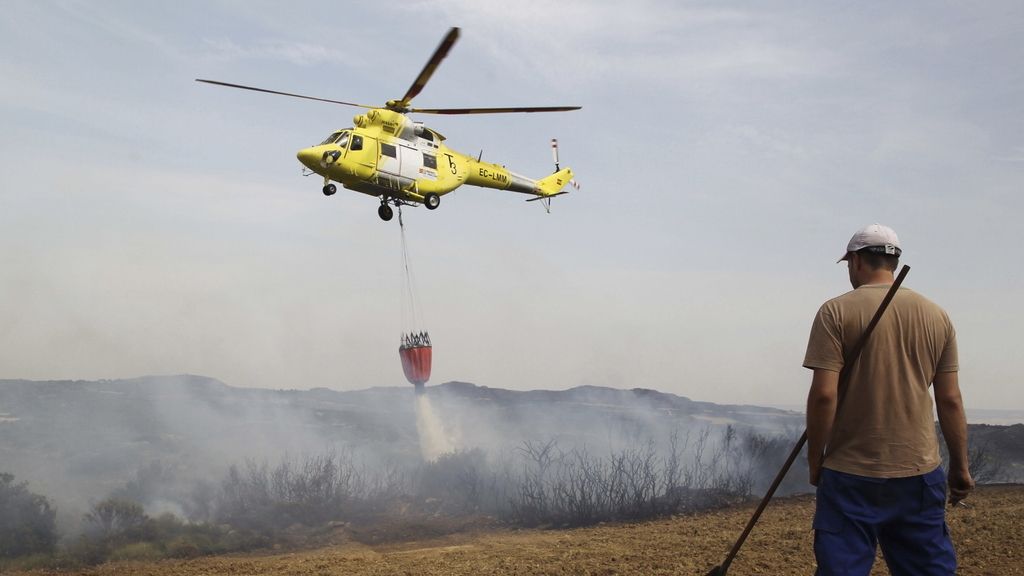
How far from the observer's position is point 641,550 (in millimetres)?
9844

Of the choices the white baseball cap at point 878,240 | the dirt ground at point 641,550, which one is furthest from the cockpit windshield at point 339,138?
the white baseball cap at point 878,240

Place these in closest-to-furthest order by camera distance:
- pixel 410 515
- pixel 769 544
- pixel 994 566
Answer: pixel 994 566 < pixel 769 544 < pixel 410 515

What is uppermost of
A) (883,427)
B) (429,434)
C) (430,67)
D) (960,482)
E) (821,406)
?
(430,67)

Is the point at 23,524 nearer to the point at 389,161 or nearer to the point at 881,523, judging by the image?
the point at 389,161

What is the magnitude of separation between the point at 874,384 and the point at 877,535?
720 mm

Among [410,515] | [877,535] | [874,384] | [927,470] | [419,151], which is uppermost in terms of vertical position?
[419,151]

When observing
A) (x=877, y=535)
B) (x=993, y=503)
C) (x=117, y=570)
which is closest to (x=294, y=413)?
(x=117, y=570)

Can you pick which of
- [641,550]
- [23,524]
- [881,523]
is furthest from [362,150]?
[881,523]

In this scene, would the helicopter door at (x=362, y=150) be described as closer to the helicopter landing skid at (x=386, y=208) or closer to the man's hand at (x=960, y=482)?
the helicopter landing skid at (x=386, y=208)

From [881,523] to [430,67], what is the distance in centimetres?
1290

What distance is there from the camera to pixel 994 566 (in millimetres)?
7938

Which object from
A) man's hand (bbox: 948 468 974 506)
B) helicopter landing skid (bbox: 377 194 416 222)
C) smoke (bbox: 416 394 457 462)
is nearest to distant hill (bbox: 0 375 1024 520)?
smoke (bbox: 416 394 457 462)

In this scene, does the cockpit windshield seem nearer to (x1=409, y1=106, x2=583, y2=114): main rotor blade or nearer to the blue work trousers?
(x1=409, y1=106, x2=583, y2=114): main rotor blade

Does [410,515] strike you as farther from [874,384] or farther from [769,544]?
[874,384]
